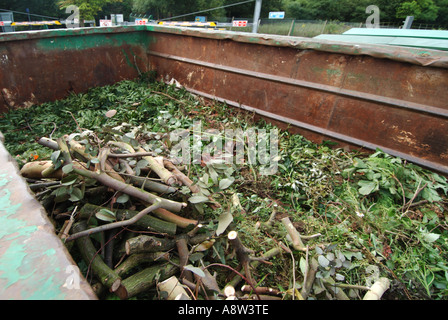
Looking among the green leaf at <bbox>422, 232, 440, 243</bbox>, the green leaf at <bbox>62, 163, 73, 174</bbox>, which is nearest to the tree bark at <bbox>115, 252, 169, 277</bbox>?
the green leaf at <bbox>62, 163, 73, 174</bbox>

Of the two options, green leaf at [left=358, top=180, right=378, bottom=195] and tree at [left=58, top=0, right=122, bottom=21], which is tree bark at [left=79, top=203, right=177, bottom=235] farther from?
tree at [left=58, top=0, right=122, bottom=21]

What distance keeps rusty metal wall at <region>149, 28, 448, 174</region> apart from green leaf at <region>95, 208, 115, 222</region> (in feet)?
7.93

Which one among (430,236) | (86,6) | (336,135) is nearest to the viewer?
(430,236)

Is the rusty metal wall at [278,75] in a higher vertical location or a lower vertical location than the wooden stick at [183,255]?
higher

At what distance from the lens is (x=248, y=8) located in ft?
99.2

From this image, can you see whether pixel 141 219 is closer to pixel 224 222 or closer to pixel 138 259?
pixel 138 259

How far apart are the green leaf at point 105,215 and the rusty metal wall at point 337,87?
7.93ft

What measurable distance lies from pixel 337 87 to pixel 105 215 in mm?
2573

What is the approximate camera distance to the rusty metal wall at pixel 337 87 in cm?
229

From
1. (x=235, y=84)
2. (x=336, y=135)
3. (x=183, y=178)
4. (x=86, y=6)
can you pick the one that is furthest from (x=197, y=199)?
(x=86, y=6)

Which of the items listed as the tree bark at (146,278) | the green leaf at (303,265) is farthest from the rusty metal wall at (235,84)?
the green leaf at (303,265)

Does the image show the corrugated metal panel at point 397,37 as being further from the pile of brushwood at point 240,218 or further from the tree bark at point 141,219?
the tree bark at point 141,219

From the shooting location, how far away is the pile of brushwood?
1.42 metres

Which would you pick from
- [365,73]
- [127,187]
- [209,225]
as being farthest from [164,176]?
[365,73]
